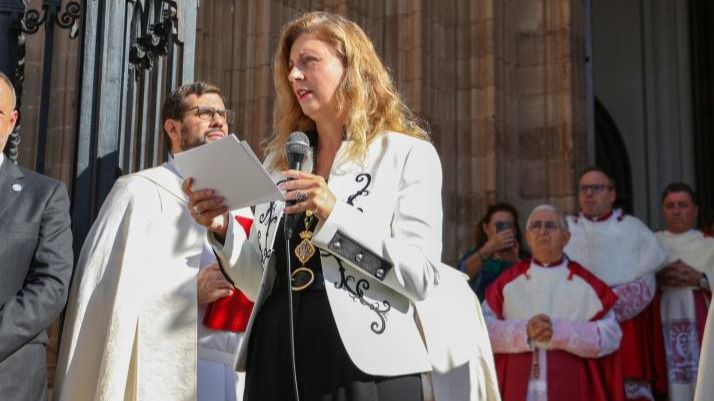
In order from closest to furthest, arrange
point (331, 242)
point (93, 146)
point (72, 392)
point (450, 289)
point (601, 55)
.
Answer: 1. point (331, 242)
2. point (72, 392)
3. point (93, 146)
4. point (450, 289)
5. point (601, 55)

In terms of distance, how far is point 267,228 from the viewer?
3.19m

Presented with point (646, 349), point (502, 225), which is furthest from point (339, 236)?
point (502, 225)

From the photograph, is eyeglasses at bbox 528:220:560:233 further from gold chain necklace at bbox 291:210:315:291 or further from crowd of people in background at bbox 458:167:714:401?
gold chain necklace at bbox 291:210:315:291

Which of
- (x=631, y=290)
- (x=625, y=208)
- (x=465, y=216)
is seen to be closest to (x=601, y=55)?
(x=625, y=208)

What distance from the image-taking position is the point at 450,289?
4637mm

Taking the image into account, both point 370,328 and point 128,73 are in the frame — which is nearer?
point 370,328

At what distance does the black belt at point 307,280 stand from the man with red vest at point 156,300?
46.7 inches

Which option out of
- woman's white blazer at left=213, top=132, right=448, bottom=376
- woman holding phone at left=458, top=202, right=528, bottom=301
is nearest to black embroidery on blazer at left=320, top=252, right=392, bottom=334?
woman's white blazer at left=213, top=132, right=448, bottom=376

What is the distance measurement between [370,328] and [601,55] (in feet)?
40.0

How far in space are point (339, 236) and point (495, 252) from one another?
15.2 ft

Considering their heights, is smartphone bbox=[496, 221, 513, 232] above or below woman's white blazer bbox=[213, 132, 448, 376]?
above

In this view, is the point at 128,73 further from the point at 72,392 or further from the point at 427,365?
the point at 427,365

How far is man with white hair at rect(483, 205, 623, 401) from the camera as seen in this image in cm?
618

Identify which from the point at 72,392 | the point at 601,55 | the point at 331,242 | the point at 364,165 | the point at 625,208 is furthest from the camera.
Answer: the point at 601,55
